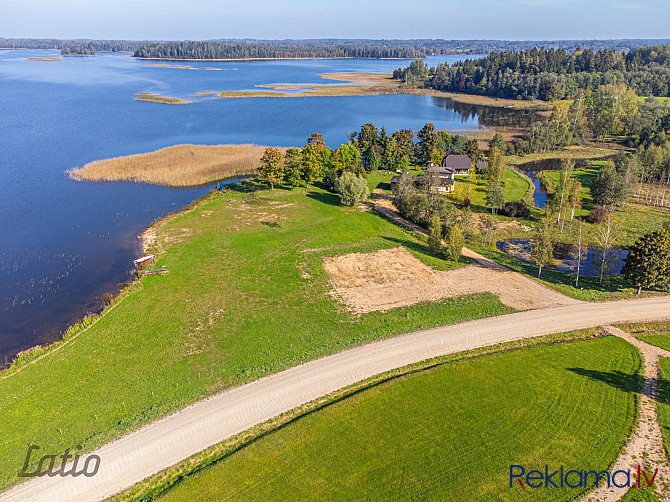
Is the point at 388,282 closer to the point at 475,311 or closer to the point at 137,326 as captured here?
the point at 475,311

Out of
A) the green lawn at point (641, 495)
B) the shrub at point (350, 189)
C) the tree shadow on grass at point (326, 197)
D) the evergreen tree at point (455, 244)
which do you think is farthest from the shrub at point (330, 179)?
the green lawn at point (641, 495)

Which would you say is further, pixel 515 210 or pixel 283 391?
pixel 515 210

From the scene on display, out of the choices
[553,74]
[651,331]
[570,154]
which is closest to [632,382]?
[651,331]

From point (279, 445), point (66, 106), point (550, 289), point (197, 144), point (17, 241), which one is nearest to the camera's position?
point (279, 445)

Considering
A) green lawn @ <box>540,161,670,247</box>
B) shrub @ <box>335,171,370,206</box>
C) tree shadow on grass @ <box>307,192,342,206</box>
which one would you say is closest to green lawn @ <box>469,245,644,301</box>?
green lawn @ <box>540,161,670,247</box>

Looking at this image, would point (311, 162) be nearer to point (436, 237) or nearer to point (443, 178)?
point (443, 178)

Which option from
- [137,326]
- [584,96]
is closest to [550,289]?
[137,326]
